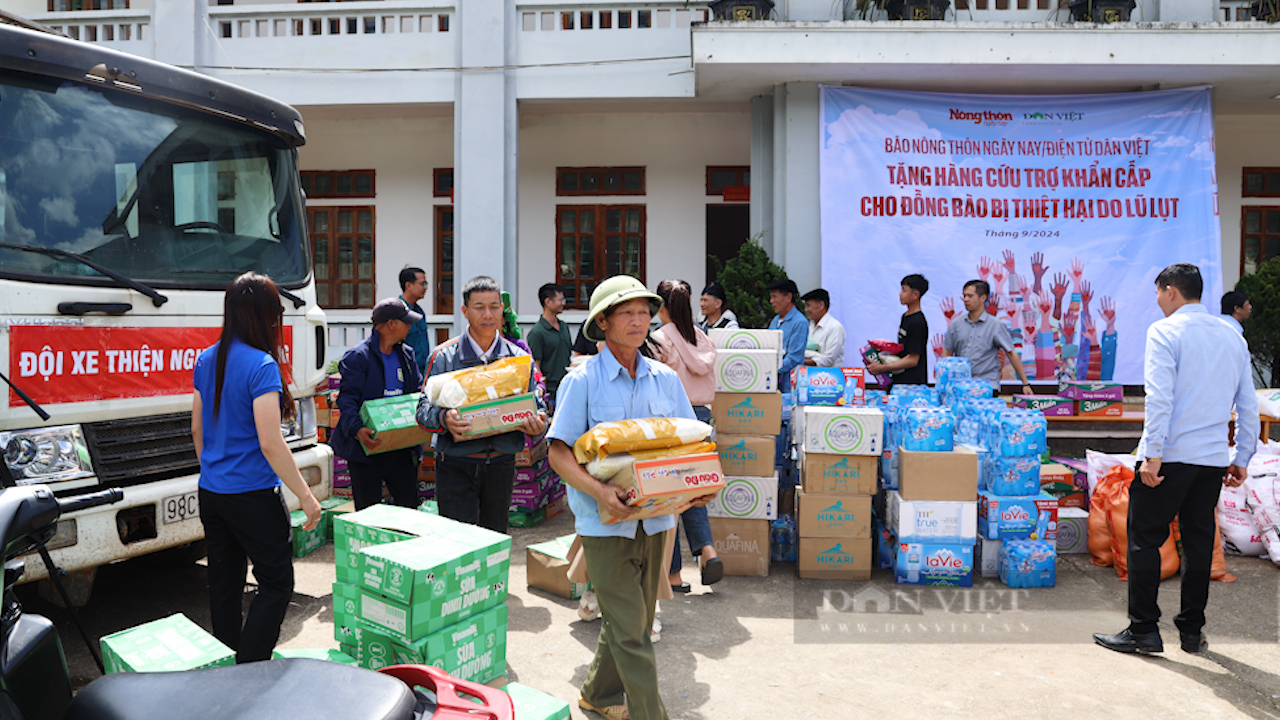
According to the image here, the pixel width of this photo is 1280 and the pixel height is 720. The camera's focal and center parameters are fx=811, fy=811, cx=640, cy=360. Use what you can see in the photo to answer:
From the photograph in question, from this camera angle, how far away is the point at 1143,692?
361 centimetres

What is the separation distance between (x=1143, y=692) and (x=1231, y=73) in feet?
25.9

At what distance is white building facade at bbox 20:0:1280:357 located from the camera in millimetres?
8383

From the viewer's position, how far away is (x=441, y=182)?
1170 cm

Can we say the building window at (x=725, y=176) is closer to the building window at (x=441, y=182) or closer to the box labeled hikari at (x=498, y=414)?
the building window at (x=441, y=182)

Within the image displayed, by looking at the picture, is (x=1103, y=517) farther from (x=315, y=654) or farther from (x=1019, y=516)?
(x=315, y=654)

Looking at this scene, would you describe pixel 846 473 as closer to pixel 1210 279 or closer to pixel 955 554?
pixel 955 554

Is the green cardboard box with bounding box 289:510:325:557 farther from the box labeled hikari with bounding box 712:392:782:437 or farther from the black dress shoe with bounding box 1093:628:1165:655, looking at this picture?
the black dress shoe with bounding box 1093:628:1165:655

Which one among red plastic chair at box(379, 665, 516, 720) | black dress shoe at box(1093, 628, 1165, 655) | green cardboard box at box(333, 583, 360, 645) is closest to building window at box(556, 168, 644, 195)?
black dress shoe at box(1093, 628, 1165, 655)

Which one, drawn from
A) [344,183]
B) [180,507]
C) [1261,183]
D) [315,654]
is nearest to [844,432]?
[315,654]

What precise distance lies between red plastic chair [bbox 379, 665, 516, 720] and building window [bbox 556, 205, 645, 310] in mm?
9820

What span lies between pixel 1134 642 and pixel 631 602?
2.82m

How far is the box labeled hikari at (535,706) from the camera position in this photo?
9.25 feet

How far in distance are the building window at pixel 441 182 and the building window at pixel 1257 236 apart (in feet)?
35.7

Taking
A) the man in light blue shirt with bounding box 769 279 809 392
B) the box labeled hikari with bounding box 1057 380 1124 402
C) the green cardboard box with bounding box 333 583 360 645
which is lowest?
the green cardboard box with bounding box 333 583 360 645
